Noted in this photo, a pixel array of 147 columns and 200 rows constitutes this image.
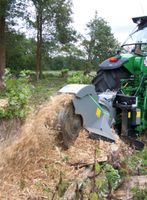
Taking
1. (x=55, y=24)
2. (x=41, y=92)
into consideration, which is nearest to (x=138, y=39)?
(x=41, y=92)

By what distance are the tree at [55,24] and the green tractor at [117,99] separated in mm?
18566

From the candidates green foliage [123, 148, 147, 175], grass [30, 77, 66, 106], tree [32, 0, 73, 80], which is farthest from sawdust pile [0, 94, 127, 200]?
tree [32, 0, 73, 80]

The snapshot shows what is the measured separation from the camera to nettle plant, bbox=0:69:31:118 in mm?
5539

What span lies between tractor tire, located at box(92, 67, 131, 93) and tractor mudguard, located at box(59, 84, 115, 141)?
1967mm

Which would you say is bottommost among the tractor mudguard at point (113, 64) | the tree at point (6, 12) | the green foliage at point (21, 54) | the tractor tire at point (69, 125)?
the green foliage at point (21, 54)

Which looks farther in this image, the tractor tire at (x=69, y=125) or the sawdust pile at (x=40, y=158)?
the tractor tire at (x=69, y=125)

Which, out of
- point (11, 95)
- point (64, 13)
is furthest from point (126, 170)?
point (64, 13)

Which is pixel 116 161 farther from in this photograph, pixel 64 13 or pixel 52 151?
pixel 64 13

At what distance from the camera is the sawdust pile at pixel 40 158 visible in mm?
3949

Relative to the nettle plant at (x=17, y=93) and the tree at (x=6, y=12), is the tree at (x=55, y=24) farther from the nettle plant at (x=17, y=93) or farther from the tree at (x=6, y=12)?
the nettle plant at (x=17, y=93)

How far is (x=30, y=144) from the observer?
4301 millimetres

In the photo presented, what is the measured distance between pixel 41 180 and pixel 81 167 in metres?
0.53

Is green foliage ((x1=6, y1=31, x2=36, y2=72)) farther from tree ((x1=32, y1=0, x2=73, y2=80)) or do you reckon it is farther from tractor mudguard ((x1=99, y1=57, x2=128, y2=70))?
tractor mudguard ((x1=99, y1=57, x2=128, y2=70))

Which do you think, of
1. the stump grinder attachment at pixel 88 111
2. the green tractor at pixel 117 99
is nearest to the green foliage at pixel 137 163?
the green tractor at pixel 117 99
